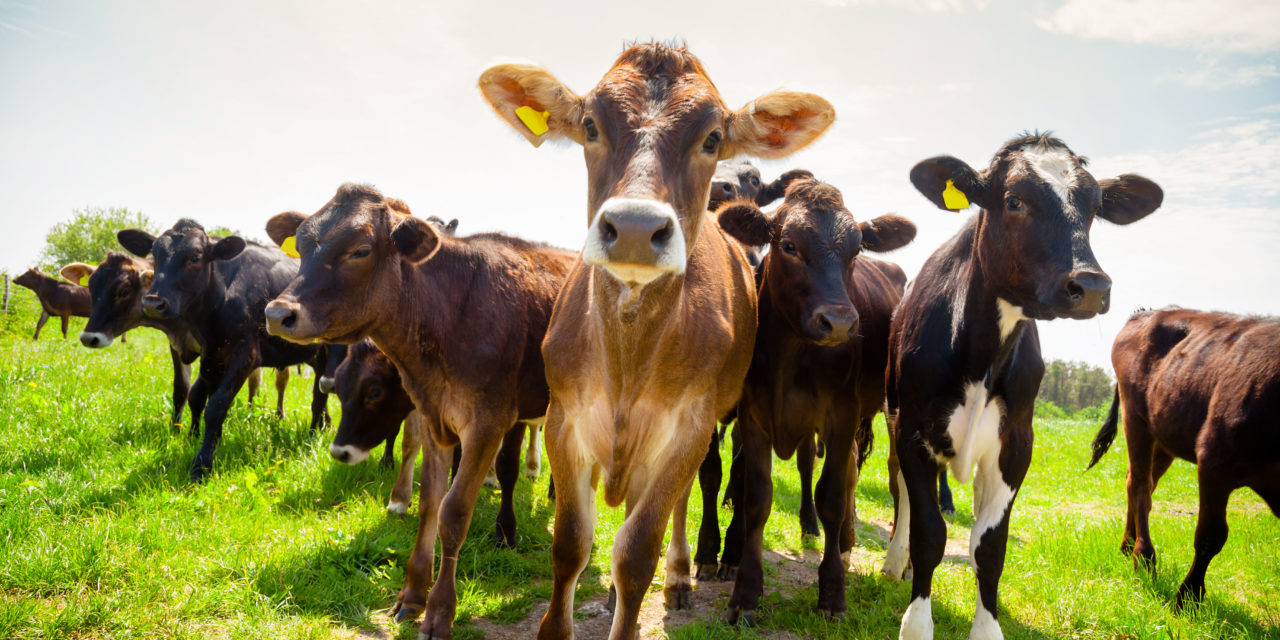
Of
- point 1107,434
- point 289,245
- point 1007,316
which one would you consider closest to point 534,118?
point 1007,316

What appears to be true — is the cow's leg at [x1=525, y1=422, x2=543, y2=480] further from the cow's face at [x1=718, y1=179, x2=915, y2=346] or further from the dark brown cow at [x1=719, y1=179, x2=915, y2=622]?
the cow's face at [x1=718, y1=179, x2=915, y2=346]

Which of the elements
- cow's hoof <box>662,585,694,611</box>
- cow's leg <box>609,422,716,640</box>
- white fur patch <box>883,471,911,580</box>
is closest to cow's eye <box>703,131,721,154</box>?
cow's leg <box>609,422,716,640</box>

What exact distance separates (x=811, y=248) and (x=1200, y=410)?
3872 mm

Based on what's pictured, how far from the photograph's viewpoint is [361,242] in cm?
474

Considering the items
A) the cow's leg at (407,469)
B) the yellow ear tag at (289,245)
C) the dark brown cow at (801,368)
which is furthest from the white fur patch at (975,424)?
the yellow ear tag at (289,245)

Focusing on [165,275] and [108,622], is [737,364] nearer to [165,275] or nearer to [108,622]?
[108,622]

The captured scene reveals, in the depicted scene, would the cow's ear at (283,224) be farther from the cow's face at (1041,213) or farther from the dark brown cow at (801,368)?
the cow's face at (1041,213)

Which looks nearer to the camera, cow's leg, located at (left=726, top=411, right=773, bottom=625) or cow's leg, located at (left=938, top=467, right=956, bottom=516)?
cow's leg, located at (left=726, top=411, right=773, bottom=625)

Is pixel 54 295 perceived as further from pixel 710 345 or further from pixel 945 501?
pixel 710 345

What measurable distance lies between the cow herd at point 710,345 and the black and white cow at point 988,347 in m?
0.01

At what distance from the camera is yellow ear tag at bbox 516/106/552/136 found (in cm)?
389

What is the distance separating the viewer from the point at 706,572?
551 cm

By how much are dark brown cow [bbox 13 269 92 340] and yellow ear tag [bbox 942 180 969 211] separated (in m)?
25.8

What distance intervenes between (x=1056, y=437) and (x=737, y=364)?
1489cm
